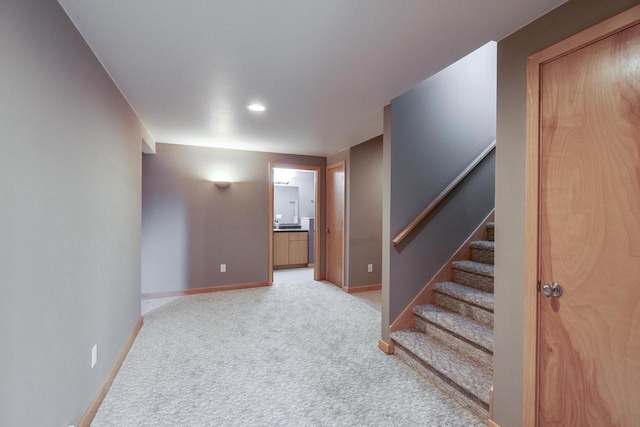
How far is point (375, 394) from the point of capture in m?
2.04

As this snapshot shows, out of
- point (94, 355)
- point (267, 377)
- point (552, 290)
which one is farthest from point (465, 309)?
point (94, 355)

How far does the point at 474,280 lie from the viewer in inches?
106

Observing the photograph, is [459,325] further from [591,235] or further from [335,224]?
[335,224]

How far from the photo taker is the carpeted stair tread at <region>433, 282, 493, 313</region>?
230 cm

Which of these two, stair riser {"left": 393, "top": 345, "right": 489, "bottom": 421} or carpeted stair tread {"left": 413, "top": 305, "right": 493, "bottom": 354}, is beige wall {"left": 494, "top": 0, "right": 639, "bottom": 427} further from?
carpeted stair tread {"left": 413, "top": 305, "right": 493, "bottom": 354}

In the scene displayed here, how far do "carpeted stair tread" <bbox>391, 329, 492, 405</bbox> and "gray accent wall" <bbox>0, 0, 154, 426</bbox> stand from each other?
221 centimetres

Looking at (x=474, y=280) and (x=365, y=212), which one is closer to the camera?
(x=474, y=280)

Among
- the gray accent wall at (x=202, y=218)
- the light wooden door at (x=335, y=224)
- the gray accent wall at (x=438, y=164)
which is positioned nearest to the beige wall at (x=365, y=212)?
the light wooden door at (x=335, y=224)

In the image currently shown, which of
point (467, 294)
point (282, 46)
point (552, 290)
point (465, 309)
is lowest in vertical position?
point (465, 309)

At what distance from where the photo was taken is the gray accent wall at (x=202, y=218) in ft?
14.1

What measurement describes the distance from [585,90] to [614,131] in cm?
23

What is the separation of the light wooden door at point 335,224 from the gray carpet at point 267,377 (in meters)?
1.39

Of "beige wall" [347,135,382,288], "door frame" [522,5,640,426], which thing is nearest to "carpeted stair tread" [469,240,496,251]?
"door frame" [522,5,640,426]

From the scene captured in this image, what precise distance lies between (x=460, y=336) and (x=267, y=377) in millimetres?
1502
